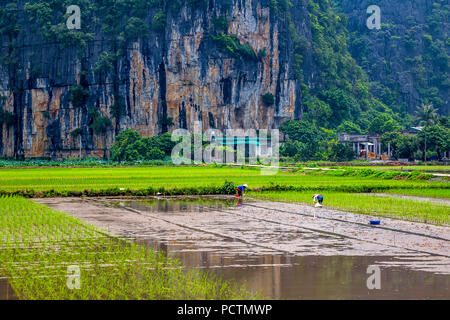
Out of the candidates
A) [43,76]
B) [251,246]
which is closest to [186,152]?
[43,76]

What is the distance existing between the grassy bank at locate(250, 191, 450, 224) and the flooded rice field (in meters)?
0.91

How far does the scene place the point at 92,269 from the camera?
33.3ft

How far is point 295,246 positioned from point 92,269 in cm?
434

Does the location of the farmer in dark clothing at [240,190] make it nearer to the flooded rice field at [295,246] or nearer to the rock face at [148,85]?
the flooded rice field at [295,246]

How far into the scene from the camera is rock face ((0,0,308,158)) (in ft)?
247

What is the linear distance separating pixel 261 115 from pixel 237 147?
743cm

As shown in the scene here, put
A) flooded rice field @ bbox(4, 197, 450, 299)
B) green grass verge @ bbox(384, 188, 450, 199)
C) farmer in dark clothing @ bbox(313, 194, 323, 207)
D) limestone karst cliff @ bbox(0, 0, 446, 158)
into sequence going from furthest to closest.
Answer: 1. limestone karst cliff @ bbox(0, 0, 446, 158)
2. green grass verge @ bbox(384, 188, 450, 199)
3. farmer in dark clothing @ bbox(313, 194, 323, 207)
4. flooded rice field @ bbox(4, 197, 450, 299)

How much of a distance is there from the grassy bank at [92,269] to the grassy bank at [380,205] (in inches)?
321

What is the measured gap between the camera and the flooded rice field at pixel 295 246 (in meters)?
9.16

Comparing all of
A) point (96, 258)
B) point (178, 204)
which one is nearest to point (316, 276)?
point (96, 258)

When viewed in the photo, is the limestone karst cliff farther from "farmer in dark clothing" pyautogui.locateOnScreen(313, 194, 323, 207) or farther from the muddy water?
the muddy water

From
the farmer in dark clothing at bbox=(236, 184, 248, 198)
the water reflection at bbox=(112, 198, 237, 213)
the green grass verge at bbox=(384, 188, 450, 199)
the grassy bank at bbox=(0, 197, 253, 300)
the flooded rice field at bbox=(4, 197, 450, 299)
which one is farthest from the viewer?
the farmer in dark clothing at bbox=(236, 184, 248, 198)

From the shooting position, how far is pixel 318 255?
1161cm

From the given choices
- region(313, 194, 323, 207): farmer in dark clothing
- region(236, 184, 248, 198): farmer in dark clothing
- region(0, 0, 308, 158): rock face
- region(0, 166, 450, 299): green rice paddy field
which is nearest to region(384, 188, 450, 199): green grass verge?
region(0, 166, 450, 299): green rice paddy field
